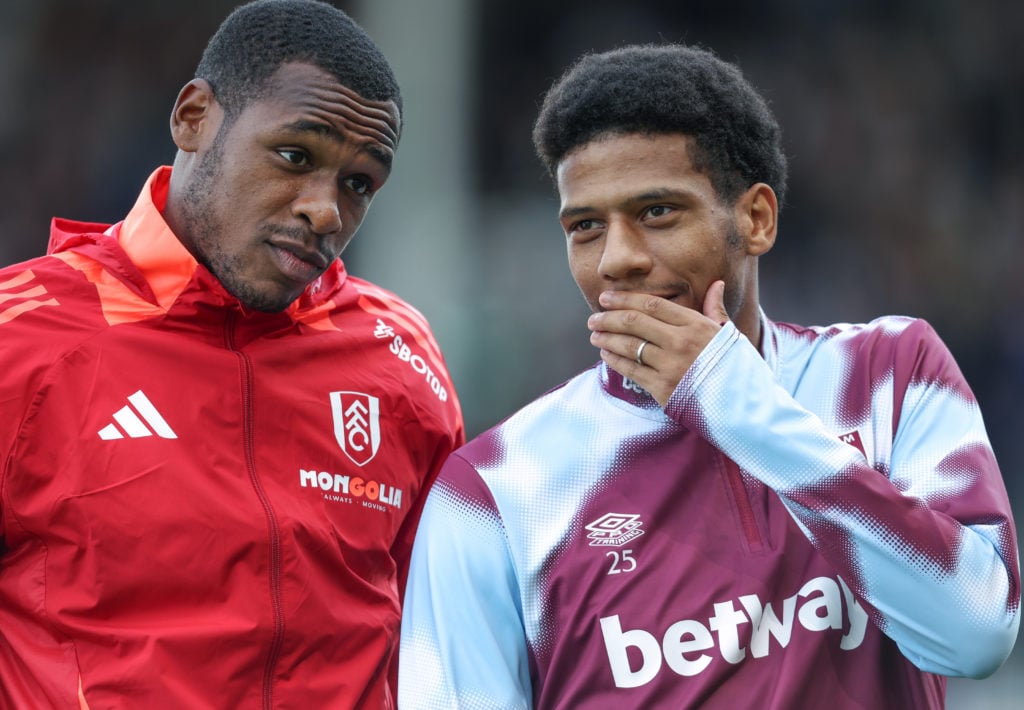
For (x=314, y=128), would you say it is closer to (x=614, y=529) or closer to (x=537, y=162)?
(x=614, y=529)

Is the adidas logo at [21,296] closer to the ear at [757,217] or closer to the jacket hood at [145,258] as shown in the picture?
the jacket hood at [145,258]

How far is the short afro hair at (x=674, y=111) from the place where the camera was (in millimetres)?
2510

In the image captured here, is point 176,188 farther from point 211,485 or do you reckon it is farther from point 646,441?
point 646,441

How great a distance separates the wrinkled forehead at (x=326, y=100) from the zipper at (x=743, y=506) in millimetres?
937

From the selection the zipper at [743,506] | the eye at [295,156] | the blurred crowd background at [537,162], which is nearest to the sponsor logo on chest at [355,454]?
the eye at [295,156]

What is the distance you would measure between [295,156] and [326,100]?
0.12 metres

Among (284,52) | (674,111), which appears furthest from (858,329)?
(284,52)

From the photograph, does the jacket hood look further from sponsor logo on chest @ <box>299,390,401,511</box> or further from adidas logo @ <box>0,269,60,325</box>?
sponsor logo on chest @ <box>299,390,401,511</box>

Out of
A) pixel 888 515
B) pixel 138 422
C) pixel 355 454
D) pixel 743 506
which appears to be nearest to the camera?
pixel 888 515

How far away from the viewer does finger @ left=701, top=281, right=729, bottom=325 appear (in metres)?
2.40

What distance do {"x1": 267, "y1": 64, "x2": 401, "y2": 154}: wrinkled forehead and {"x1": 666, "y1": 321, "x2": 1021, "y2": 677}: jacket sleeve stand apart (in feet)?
2.84

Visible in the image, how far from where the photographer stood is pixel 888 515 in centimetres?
213

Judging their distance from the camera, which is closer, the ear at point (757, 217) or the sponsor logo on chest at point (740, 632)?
the sponsor logo on chest at point (740, 632)

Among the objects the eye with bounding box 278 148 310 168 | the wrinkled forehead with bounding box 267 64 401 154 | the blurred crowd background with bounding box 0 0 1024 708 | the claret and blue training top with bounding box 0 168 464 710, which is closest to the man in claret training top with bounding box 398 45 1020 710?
the claret and blue training top with bounding box 0 168 464 710
